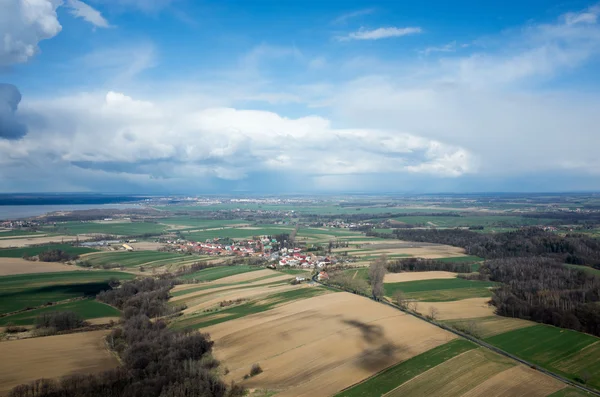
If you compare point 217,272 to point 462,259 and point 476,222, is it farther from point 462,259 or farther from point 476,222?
point 476,222

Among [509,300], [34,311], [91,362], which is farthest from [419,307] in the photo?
[34,311]

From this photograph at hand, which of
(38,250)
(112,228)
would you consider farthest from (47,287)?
(112,228)

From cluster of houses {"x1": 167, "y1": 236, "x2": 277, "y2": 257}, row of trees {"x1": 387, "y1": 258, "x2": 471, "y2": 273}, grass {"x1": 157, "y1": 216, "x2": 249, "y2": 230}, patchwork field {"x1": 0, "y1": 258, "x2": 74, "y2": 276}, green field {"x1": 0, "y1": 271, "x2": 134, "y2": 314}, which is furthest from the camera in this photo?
grass {"x1": 157, "y1": 216, "x2": 249, "y2": 230}

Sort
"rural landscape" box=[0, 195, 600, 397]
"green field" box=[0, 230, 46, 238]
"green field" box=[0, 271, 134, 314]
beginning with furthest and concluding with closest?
"green field" box=[0, 230, 46, 238]
"green field" box=[0, 271, 134, 314]
"rural landscape" box=[0, 195, 600, 397]

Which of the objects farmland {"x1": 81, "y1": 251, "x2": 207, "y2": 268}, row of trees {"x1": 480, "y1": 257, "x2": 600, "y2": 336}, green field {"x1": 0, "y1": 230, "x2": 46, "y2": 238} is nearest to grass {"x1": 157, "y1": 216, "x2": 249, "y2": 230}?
green field {"x1": 0, "y1": 230, "x2": 46, "y2": 238}

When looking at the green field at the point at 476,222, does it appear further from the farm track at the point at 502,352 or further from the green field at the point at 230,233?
the farm track at the point at 502,352

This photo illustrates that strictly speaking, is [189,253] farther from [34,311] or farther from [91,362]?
→ [91,362]

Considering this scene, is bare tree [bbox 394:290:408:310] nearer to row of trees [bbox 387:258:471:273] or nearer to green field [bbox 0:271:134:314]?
row of trees [bbox 387:258:471:273]
